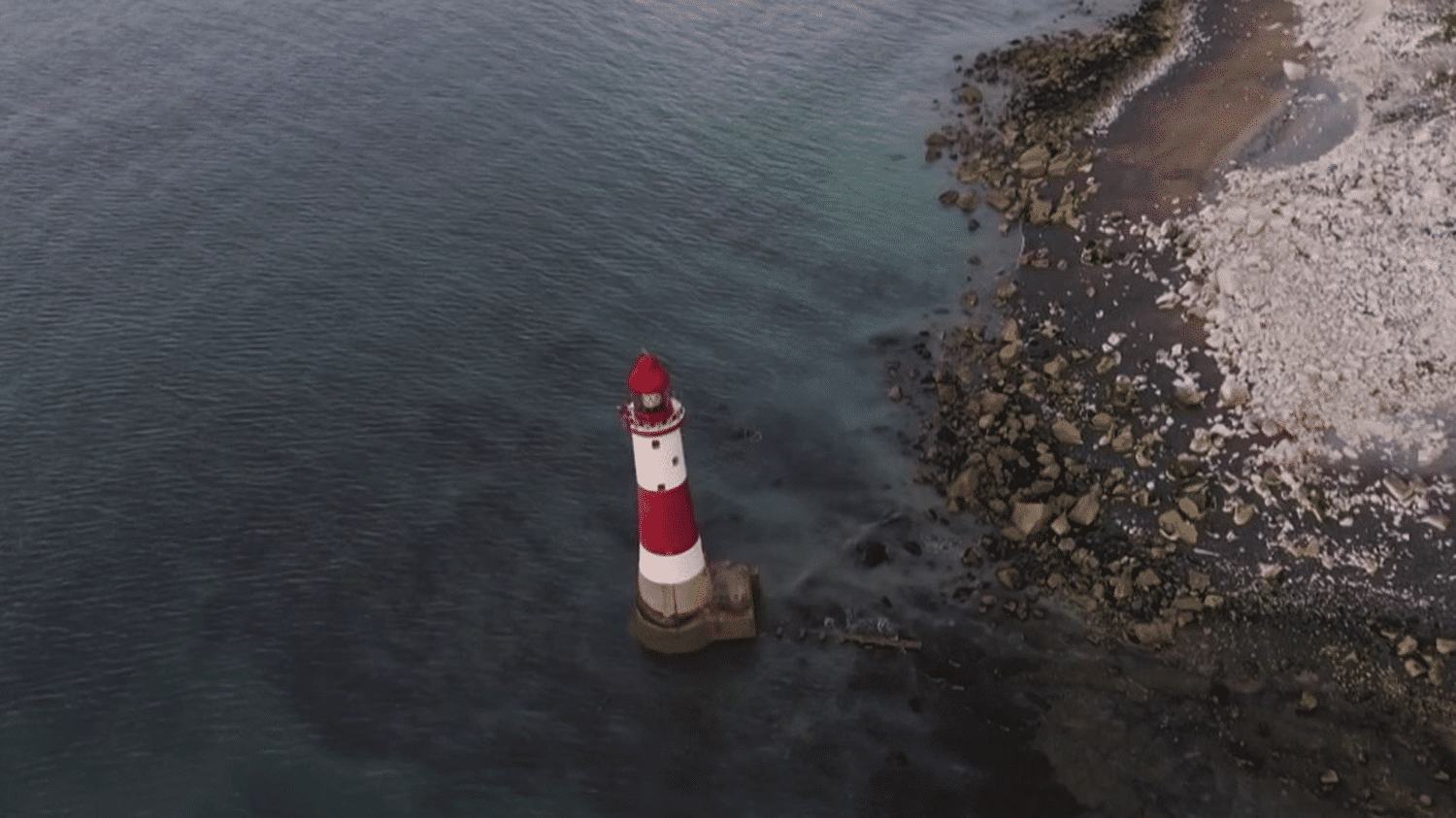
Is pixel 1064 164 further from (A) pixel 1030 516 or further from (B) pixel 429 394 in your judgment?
(B) pixel 429 394

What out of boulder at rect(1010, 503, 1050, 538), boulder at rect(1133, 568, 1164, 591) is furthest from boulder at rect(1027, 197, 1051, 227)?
boulder at rect(1133, 568, 1164, 591)

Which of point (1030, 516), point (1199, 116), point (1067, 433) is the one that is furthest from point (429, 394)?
point (1199, 116)

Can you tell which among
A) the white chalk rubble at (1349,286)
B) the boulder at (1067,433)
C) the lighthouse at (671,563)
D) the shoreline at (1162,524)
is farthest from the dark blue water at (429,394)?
the white chalk rubble at (1349,286)

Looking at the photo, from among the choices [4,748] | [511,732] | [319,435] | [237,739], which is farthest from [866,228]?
[4,748]

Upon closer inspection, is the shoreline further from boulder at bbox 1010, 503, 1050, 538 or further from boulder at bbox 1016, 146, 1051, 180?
boulder at bbox 1016, 146, 1051, 180

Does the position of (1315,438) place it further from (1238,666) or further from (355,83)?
(355,83)

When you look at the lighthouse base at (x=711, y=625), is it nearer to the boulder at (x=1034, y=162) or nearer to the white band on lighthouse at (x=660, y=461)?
the white band on lighthouse at (x=660, y=461)
